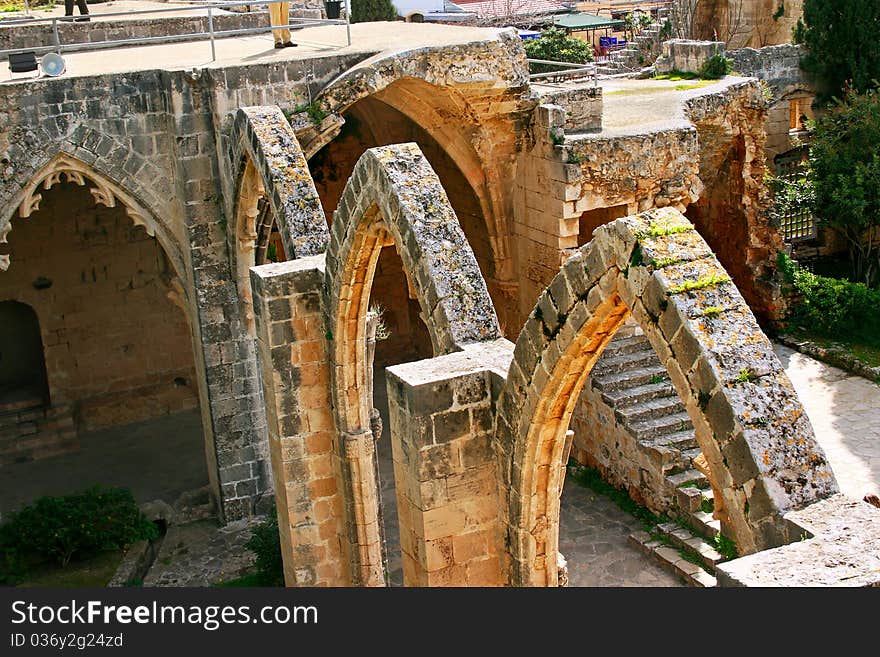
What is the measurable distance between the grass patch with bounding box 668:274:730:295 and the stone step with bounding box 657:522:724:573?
6304 millimetres

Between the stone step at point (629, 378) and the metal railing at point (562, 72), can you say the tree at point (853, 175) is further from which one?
the stone step at point (629, 378)

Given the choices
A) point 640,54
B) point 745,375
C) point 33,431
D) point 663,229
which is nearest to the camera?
point 745,375

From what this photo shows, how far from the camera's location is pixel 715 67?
58.8 ft

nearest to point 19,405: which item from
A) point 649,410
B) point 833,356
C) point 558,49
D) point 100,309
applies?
point 100,309

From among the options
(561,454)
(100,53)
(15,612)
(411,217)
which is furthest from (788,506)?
(100,53)

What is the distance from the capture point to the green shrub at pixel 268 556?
11.5 m

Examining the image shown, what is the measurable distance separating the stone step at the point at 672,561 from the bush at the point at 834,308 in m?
5.41

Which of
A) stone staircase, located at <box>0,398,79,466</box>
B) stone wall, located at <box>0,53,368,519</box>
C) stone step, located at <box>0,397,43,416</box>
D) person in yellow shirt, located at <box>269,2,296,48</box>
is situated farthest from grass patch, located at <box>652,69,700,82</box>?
stone step, located at <box>0,397,43,416</box>

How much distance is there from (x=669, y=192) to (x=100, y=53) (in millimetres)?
7525

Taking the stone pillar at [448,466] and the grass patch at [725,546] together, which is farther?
the grass patch at [725,546]

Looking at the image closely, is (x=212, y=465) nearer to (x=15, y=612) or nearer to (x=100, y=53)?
(x=100, y=53)

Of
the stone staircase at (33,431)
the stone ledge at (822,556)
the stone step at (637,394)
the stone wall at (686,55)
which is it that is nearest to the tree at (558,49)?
the stone wall at (686,55)

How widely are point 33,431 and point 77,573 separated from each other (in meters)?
4.15

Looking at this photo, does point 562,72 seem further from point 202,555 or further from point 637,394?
point 202,555
